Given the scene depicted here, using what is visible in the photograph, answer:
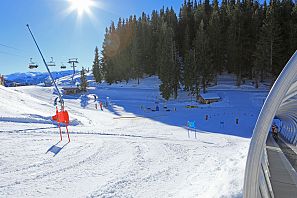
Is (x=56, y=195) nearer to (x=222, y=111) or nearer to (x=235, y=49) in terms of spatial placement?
(x=222, y=111)

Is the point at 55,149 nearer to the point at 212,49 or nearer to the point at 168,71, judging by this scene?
the point at 168,71

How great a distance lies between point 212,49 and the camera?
5688 centimetres

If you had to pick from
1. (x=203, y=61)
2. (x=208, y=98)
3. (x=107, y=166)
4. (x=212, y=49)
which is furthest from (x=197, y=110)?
(x=107, y=166)

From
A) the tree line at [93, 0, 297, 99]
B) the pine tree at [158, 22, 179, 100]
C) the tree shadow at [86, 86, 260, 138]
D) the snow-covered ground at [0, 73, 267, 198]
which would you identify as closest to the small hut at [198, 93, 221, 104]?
the tree shadow at [86, 86, 260, 138]

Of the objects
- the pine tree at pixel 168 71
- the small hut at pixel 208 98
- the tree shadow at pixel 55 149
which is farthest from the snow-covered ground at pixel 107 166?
the pine tree at pixel 168 71

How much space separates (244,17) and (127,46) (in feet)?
98.9

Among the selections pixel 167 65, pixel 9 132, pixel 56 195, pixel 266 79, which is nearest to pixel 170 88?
pixel 167 65

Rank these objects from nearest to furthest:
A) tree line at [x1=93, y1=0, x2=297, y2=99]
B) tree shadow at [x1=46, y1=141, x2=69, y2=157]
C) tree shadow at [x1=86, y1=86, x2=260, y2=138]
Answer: tree shadow at [x1=46, y1=141, x2=69, y2=157] < tree shadow at [x1=86, y1=86, x2=260, y2=138] < tree line at [x1=93, y1=0, x2=297, y2=99]

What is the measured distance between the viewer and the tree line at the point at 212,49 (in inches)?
1962

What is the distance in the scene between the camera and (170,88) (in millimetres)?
50812

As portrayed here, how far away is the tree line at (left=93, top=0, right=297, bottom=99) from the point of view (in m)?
49.8

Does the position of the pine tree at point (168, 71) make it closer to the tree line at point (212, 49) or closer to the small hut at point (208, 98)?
the tree line at point (212, 49)

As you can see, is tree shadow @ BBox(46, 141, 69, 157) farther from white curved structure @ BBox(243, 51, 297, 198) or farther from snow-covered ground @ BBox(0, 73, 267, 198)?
white curved structure @ BBox(243, 51, 297, 198)

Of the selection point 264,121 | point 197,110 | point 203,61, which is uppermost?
point 203,61
